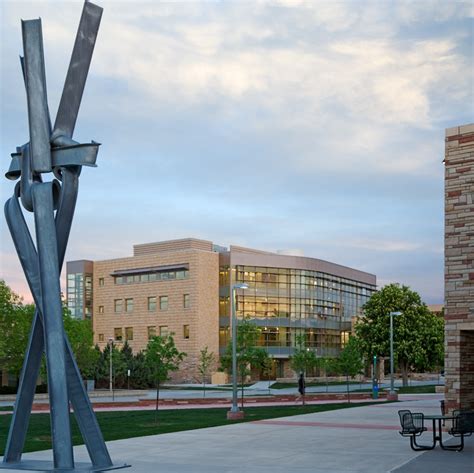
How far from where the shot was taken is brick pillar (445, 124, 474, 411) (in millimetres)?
25109

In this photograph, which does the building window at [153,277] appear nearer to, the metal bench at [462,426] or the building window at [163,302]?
the building window at [163,302]

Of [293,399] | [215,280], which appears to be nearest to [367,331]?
[293,399]

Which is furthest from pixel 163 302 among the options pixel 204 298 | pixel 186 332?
pixel 204 298

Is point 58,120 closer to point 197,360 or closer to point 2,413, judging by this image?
point 2,413

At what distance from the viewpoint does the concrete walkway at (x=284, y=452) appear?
16.7 m

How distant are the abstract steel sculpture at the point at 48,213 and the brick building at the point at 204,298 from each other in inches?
2815

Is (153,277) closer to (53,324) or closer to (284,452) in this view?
(284,452)

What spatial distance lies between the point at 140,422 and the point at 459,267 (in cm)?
1270

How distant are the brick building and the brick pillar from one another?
204 ft

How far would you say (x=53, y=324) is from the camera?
15.4 meters

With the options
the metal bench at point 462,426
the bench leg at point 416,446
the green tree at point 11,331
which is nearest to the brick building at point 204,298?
the green tree at point 11,331

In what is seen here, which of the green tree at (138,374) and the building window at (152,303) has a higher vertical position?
the building window at (152,303)

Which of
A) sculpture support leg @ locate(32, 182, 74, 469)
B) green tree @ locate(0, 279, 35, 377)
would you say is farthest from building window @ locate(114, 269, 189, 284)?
sculpture support leg @ locate(32, 182, 74, 469)

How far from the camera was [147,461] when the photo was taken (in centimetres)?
1758
